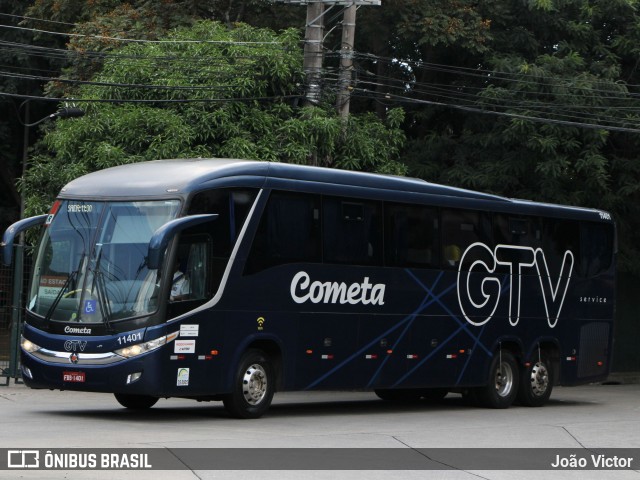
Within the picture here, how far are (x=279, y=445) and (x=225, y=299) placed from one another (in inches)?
130

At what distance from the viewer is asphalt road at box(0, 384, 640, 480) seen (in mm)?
11961

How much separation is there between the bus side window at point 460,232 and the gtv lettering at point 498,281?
4.8 inches

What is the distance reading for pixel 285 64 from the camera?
24.0 meters

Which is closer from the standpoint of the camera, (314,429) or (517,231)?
(314,429)

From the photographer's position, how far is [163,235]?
1478 cm

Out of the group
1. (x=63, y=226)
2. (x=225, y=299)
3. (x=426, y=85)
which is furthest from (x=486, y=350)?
(x=426, y=85)

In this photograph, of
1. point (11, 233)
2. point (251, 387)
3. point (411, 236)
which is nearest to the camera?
point (251, 387)

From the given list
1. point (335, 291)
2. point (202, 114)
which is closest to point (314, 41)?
point (202, 114)

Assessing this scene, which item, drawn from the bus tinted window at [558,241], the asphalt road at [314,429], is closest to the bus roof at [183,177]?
the asphalt road at [314,429]

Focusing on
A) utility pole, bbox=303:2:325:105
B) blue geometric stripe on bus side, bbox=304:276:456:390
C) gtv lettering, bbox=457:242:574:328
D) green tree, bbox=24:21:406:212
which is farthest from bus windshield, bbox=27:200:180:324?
utility pole, bbox=303:2:325:105

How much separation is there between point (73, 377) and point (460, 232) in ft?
24.1

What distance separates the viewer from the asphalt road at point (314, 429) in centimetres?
1196

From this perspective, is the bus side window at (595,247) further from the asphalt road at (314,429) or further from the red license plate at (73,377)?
the red license plate at (73,377)

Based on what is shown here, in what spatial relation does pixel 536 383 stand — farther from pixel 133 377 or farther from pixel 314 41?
pixel 133 377
